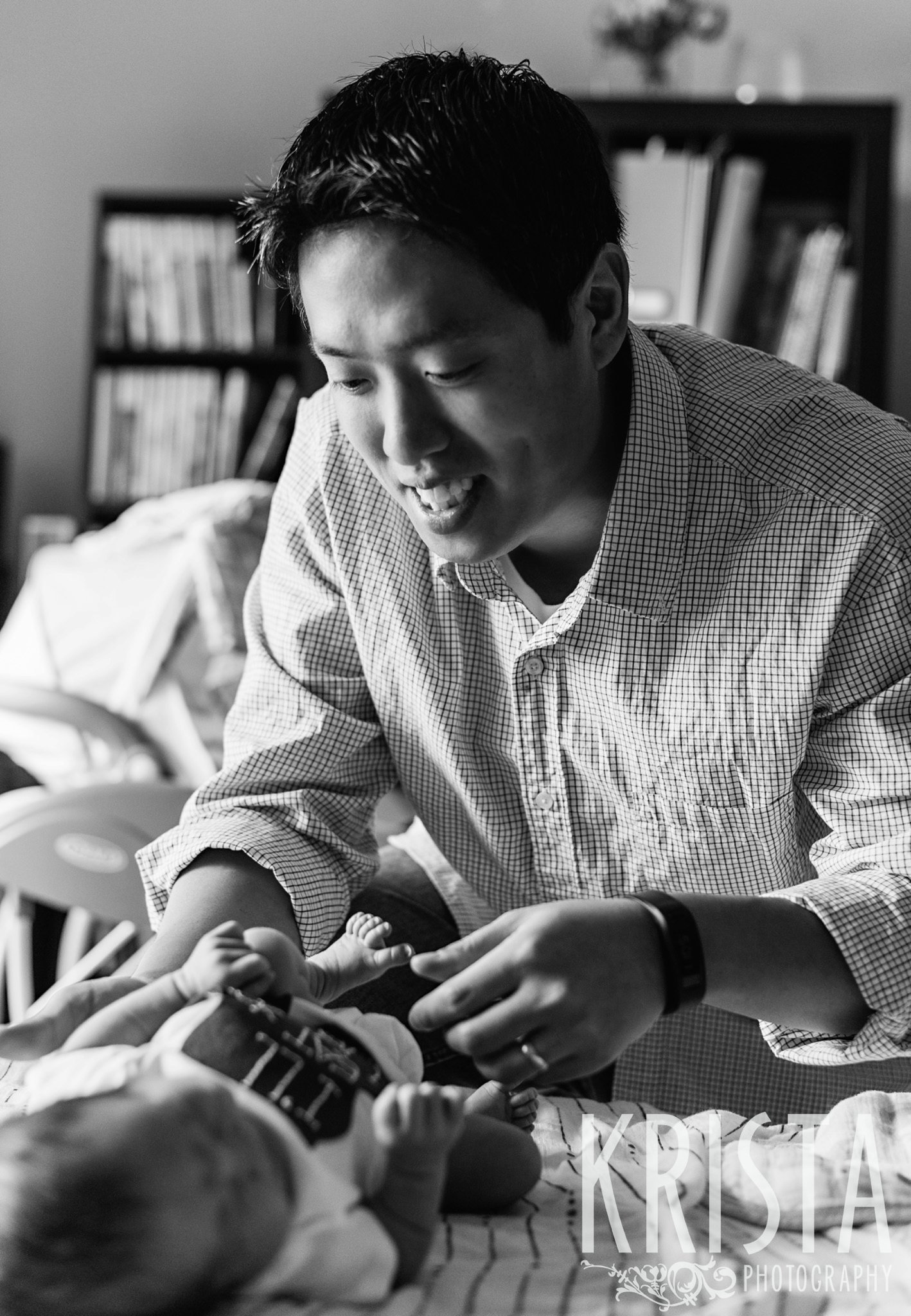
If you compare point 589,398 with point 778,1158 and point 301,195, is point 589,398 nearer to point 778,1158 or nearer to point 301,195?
point 301,195

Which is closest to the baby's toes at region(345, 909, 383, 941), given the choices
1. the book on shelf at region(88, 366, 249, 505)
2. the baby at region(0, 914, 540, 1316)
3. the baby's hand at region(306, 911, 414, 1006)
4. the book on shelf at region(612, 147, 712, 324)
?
the baby's hand at region(306, 911, 414, 1006)

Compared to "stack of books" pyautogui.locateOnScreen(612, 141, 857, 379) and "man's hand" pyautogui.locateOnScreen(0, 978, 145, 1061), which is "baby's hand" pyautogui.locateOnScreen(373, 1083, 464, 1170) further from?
"stack of books" pyautogui.locateOnScreen(612, 141, 857, 379)

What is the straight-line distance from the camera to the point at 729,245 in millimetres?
2836

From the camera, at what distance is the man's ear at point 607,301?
1.13m

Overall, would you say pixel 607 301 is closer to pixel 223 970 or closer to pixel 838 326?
pixel 223 970

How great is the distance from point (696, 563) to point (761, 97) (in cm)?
210

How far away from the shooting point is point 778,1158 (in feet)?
3.02

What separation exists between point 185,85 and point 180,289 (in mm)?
566

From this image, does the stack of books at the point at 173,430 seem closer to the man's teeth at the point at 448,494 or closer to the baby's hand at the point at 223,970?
the man's teeth at the point at 448,494

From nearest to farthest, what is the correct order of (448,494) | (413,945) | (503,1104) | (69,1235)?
(69,1235) → (503,1104) → (448,494) → (413,945)

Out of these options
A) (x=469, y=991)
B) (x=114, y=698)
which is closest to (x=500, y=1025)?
(x=469, y=991)

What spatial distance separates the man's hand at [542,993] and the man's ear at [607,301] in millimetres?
495

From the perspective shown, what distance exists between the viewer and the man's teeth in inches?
42.9

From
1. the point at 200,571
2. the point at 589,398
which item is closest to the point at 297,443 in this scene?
the point at 589,398
